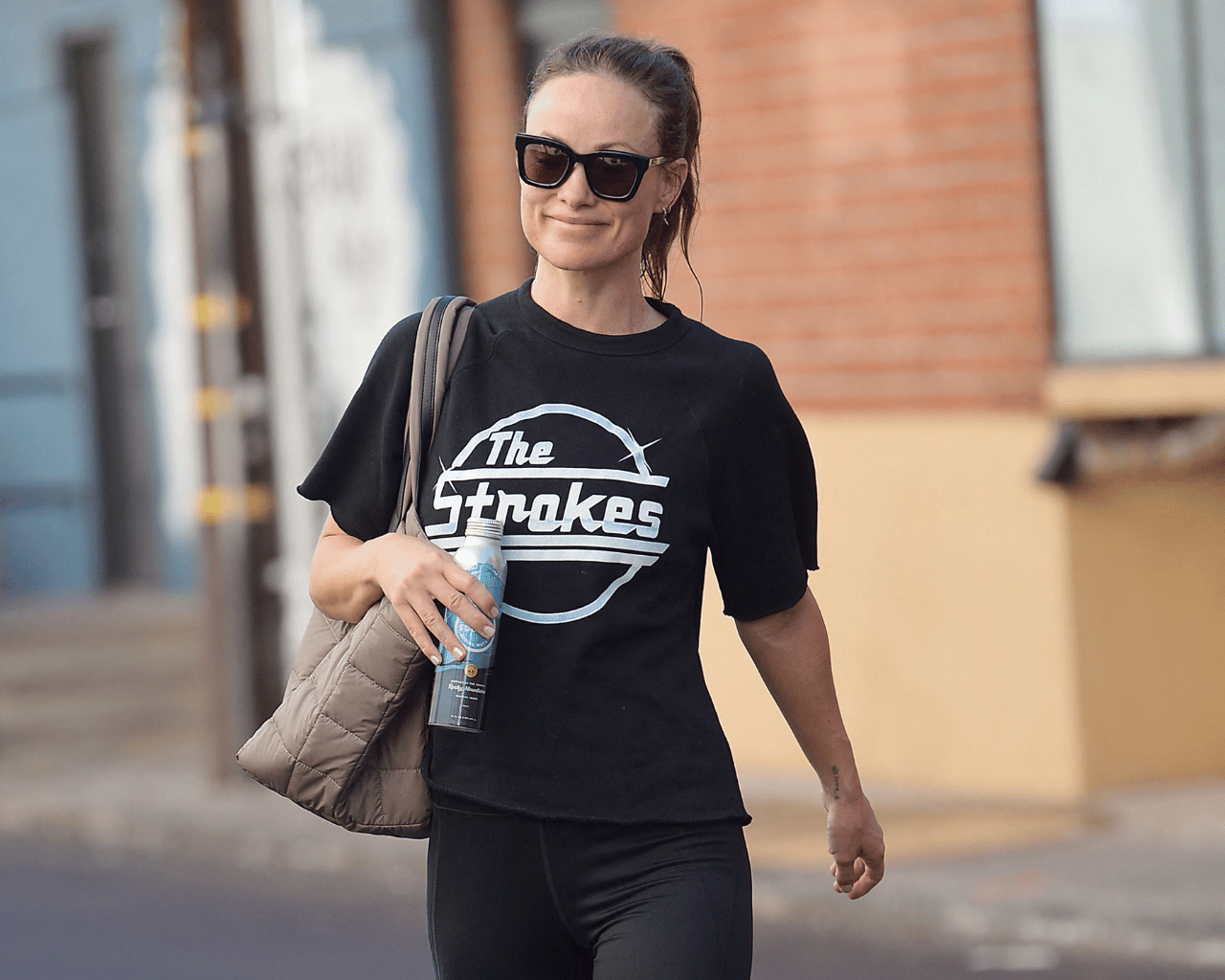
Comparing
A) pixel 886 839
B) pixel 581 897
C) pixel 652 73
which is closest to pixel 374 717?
pixel 581 897

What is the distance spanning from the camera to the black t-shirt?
2721 millimetres

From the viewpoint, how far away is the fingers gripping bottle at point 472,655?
264cm

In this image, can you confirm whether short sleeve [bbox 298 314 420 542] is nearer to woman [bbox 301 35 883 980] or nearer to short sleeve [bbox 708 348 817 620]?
woman [bbox 301 35 883 980]

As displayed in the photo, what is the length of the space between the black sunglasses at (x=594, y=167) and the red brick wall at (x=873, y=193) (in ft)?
20.0

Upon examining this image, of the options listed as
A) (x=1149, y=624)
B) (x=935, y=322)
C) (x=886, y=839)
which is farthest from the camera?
(x=935, y=322)

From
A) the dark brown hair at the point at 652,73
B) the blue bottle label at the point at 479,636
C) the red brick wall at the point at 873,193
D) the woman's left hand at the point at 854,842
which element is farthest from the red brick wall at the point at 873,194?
the blue bottle label at the point at 479,636

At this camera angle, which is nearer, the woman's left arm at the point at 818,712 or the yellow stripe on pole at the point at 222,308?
the woman's left arm at the point at 818,712

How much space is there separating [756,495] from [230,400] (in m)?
6.77

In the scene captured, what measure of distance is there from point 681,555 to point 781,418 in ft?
0.80

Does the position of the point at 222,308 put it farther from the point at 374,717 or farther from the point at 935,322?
the point at 374,717

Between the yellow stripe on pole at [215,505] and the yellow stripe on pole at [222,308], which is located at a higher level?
the yellow stripe on pole at [222,308]

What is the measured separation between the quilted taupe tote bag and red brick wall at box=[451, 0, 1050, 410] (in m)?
6.18

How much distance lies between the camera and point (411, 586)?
8.77 feet

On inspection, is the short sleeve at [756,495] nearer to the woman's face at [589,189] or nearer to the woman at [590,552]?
the woman at [590,552]
